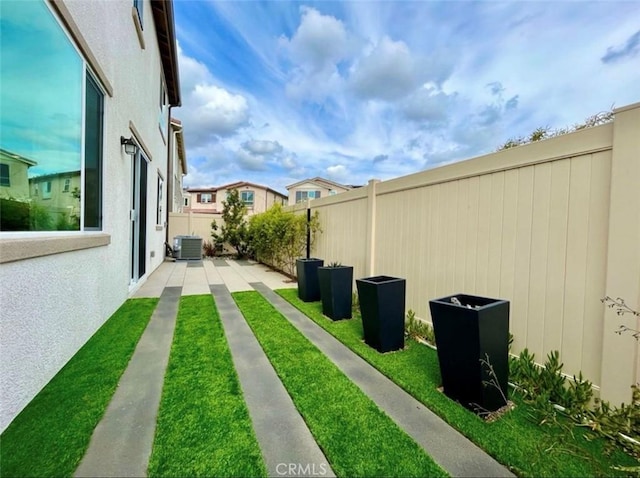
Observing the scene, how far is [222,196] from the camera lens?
1373 inches

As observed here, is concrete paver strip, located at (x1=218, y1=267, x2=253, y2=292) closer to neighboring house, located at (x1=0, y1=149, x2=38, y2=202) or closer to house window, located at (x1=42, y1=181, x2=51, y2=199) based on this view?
house window, located at (x1=42, y1=181, x2=51, y2=199)

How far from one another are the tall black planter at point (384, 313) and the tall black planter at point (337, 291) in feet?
3.33

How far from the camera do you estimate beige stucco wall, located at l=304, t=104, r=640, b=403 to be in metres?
2.01

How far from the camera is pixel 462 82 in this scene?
248 inches

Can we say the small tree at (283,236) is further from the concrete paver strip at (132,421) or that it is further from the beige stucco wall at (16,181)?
the beige stucco wall at (16,181)

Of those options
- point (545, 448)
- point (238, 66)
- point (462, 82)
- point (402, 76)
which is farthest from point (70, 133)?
point (238, 66)

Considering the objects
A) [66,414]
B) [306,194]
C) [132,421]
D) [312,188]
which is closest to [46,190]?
[66,414]

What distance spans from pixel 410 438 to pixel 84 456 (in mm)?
1943

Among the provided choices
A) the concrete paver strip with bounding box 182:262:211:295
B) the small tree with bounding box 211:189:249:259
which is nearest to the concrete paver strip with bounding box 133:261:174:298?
the concrete paver strip with bounding box 182:262:211:295

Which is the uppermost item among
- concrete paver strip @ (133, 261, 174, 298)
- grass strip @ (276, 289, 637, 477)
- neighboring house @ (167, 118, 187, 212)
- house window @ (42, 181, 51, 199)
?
neighboring house @ (167, 118, 187, 212)

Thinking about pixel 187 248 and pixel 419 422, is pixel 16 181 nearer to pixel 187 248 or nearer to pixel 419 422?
pixel 419 422

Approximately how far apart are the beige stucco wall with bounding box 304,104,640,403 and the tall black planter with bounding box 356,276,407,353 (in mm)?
658

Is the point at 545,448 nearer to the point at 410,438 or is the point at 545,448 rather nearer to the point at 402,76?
the point at 410,438

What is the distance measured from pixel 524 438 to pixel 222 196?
3605 centimetres
